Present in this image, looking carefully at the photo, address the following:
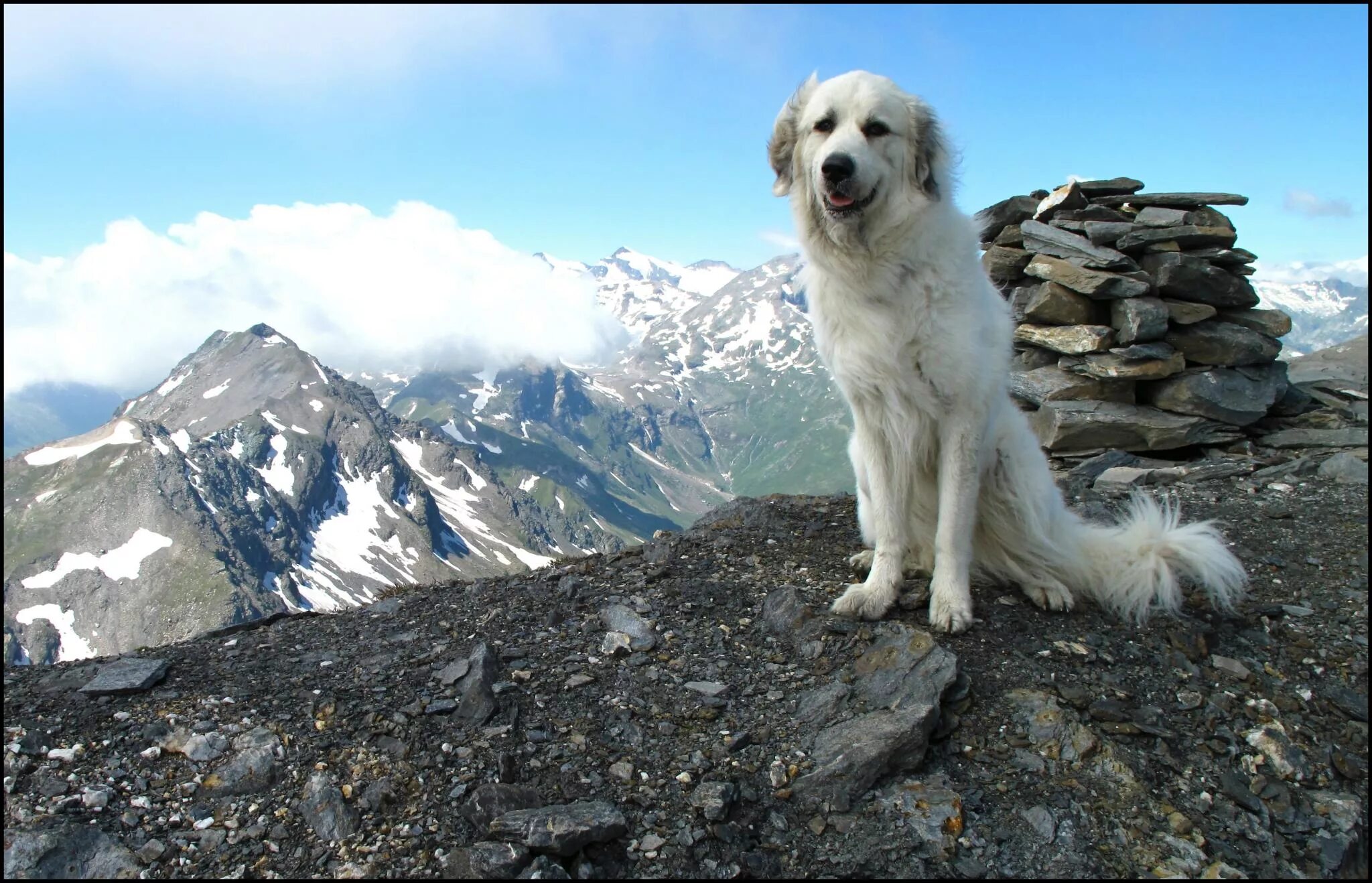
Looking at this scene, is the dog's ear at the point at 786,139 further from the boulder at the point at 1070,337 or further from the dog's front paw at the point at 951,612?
the boulder at the point at 1070,337

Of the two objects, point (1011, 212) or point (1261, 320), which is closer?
point (1261, 320)

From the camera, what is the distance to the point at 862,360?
19.5ft

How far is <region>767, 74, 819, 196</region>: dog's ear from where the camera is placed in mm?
6098

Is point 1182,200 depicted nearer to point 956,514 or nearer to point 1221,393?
→ point 1221,393

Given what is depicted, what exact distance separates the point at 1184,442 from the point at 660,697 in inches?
494

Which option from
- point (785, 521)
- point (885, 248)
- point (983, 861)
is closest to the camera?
point (983, 861)

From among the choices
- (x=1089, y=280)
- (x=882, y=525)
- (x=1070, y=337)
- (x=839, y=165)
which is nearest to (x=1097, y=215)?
(x=1089, y=280)

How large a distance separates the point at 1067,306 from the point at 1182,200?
335 cm

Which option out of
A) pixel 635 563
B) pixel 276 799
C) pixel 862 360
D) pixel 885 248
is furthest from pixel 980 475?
pixel 276 799

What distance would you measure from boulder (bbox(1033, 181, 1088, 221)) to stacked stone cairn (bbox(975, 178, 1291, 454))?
0.45 meters

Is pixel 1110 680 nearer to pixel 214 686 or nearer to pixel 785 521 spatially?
pixel 785 521

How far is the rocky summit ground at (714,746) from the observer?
4027mm

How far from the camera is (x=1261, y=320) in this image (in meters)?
14.4

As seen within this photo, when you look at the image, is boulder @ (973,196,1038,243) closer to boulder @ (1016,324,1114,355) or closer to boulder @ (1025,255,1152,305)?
boulder @ (1025,255,1152,305)
